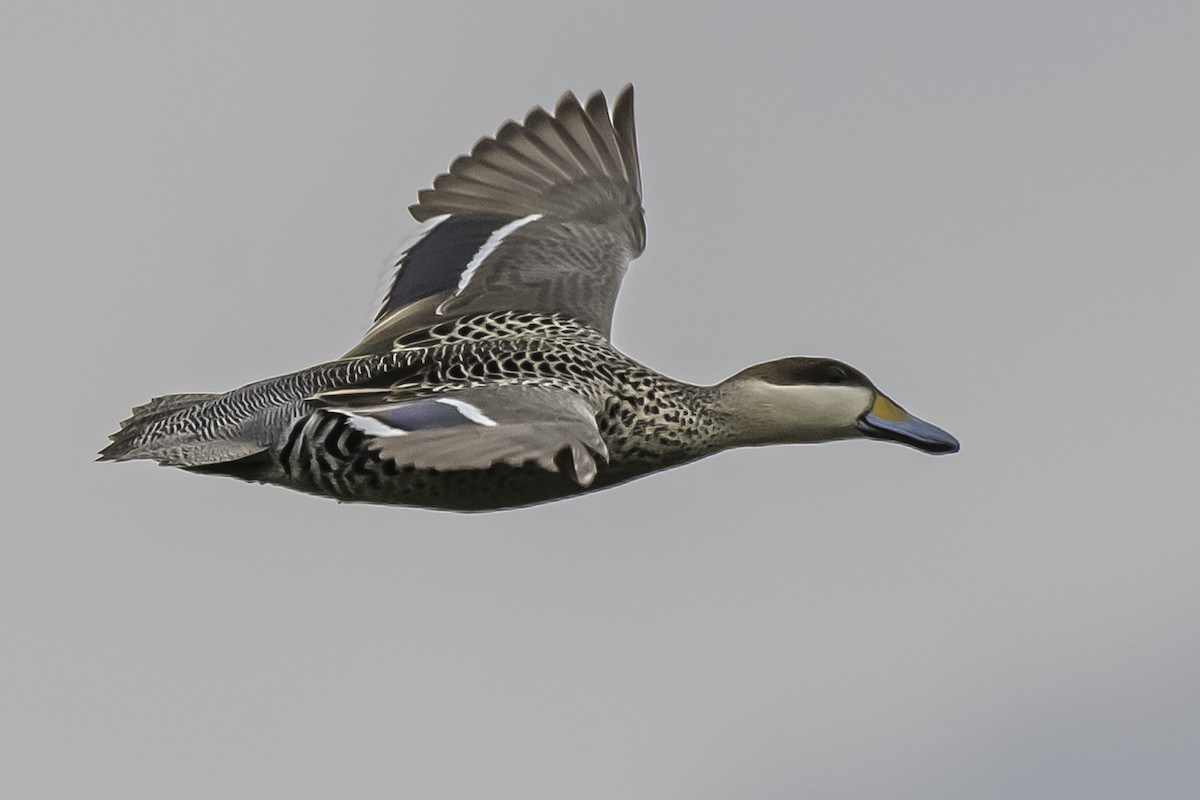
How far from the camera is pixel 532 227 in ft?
45.8

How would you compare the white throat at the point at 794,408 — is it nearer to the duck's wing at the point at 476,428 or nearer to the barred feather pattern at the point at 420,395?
the barred feather pattern at the point at 420,395

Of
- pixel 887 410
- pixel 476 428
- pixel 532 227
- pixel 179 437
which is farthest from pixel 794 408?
pixel 179 437

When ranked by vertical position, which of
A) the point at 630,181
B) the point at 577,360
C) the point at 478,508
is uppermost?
the point at 630,181

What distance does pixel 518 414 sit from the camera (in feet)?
32.8

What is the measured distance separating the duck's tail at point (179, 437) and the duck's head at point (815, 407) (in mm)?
2507

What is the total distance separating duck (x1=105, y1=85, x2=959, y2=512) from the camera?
32.9ft

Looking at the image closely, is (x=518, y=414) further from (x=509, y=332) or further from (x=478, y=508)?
(x=509, y=332)

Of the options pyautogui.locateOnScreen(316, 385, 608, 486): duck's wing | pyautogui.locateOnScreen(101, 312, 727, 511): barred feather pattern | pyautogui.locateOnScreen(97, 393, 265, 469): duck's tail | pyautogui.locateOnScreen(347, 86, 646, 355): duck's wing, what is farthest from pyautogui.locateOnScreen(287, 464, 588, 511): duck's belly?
pyautogui.locateOnScreen(347, 86, 646, 355): duck's wing

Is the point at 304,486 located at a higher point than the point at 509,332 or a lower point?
lower

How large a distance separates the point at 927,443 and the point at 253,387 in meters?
3.46

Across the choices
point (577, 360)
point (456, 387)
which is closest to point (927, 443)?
point (577, 360)

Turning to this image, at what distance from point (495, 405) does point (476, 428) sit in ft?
1.88

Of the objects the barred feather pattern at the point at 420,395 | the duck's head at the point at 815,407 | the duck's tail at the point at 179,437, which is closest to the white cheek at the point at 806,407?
the duck's head at the point at 815,407

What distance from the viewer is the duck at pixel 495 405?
10.0 m
